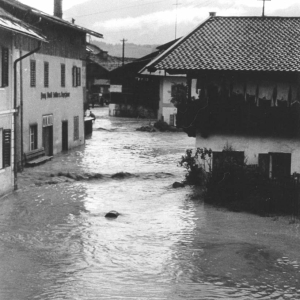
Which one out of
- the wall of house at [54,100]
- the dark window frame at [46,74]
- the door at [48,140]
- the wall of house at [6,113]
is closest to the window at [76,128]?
the wall of house at [54,100]

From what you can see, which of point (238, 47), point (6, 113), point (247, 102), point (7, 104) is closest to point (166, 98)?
point (238, 47)

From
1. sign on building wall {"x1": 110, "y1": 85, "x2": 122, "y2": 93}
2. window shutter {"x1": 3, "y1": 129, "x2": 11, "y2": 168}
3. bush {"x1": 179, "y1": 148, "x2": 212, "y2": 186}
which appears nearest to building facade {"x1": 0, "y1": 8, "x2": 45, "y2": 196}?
window shutter {"x1": 3, "y1": 129, "x2": 11, "y2": 168}

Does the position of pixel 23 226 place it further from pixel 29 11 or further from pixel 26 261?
pixel 29 11

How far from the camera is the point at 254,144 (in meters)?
22.6

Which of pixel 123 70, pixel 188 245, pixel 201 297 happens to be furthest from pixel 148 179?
pixel 123 70

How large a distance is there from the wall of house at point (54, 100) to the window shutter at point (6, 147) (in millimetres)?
6958

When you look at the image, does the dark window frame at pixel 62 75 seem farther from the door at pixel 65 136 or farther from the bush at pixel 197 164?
the bush at pixel 197 164

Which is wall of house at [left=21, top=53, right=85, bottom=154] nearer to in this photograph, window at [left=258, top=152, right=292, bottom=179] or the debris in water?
the debris in water

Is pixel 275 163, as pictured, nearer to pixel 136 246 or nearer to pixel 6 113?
pixel 136 246

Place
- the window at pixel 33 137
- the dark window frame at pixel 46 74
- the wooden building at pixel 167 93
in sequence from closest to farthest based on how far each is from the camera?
the window at pixel 33 137, the dark window frame at pixel 46 74, the wooden building at pixel 167 93

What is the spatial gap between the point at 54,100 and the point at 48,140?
210 centimetres

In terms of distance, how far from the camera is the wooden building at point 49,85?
1065 inches

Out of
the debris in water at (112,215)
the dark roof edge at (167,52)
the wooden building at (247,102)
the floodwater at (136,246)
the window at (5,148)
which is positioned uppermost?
the dark roof edge at (167,52)

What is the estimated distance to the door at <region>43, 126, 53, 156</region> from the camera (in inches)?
1224
